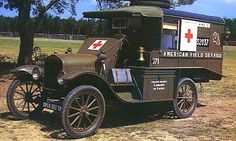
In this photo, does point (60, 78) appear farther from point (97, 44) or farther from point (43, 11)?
point (43, 11)

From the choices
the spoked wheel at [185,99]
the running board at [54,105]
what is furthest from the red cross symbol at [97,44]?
the spoked wheel at [185,99]

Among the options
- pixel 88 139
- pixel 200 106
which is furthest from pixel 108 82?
pixel 200 106

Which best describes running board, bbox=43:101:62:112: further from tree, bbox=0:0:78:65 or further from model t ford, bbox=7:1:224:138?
tree, bbox=0:0:78:65

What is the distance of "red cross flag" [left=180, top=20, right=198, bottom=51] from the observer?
1084 cm

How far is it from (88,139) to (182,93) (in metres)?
3.44

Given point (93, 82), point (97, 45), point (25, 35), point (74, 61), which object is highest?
point (25, 35)

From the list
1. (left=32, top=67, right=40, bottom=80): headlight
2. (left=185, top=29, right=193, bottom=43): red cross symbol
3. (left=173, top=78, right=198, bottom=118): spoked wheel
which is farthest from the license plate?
(left=185, top=29, right=193, bottom=43): red cross symbol

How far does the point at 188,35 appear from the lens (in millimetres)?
10992

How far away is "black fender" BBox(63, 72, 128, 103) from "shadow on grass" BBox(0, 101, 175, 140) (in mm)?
708

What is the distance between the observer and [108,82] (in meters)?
9.27

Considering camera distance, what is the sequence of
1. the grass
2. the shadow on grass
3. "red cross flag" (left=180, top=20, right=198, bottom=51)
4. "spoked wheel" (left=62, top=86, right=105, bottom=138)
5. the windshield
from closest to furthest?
"spoked wheel" (left=62, top=86, right=105, bottom=138)
the grass
the shadow on grass
the windshield
"red cross flag" (left=180, top=20, right=198, bottom=51)

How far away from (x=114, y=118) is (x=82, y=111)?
2038mm

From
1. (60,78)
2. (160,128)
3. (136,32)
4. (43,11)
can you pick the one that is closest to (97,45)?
(136,32)

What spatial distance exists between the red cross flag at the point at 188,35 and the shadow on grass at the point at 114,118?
1568mm
